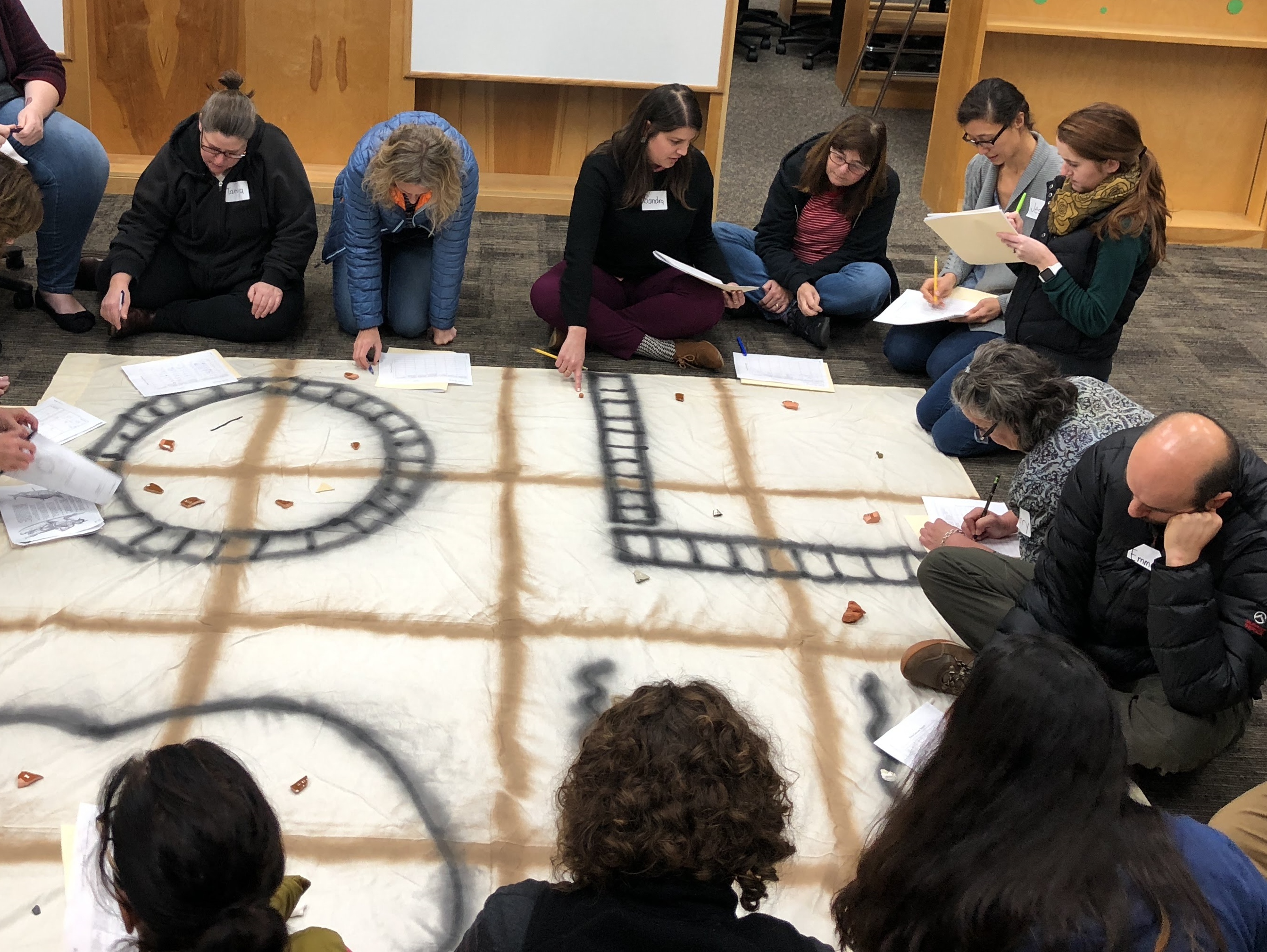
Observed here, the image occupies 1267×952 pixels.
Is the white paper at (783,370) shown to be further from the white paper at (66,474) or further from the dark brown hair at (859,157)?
the white paper at (66,474)

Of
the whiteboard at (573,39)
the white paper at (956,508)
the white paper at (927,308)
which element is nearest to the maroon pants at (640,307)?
the white paper at (927,308)

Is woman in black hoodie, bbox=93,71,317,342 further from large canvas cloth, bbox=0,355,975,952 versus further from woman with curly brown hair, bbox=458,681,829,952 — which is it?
woman with curly brown hair, bbox=458,681,829,952

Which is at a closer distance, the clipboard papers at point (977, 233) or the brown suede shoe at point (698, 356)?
the clipboard papers at point (977, 233)

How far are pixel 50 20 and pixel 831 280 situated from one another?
2.87 m

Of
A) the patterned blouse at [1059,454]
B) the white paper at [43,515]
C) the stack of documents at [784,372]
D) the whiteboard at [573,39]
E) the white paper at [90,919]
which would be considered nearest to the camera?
the white paper at [90,919]

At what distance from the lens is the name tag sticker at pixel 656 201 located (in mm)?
3637

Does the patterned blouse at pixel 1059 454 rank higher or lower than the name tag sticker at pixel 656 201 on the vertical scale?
lower

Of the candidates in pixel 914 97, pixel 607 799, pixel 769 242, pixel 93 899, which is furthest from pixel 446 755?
pixel 914 97

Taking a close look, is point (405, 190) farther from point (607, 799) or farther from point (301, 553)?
Answer: point (607, 799)

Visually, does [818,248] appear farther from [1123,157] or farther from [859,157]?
[1123,157]

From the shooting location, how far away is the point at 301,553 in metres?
2.72

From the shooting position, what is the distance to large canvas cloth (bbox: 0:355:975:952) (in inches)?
81.7

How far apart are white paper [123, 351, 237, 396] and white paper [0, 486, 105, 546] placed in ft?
1.80

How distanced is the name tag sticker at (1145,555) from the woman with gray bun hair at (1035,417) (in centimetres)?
38
